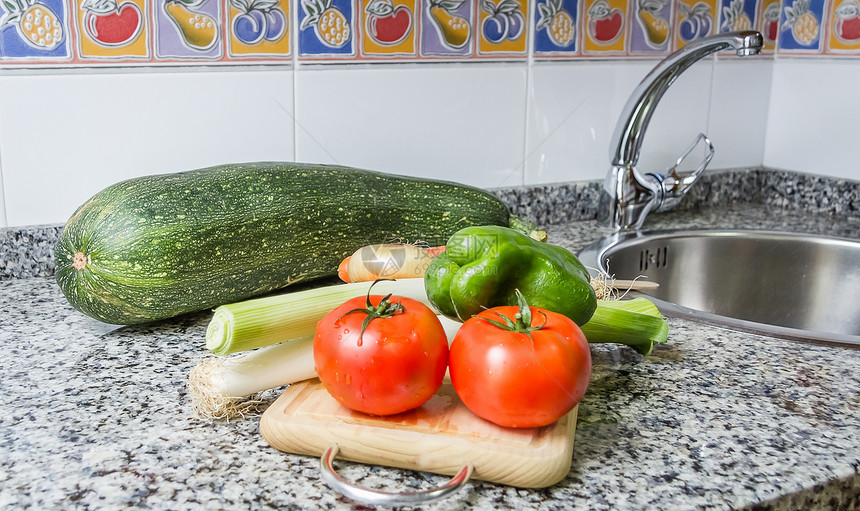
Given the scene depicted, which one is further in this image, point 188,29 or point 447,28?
point 447,28

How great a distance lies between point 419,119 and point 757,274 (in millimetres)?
696

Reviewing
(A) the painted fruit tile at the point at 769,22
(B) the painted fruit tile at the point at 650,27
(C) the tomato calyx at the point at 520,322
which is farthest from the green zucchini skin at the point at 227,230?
(A) the painted fruit tile at the point at 769,22

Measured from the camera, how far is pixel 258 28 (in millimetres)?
1150

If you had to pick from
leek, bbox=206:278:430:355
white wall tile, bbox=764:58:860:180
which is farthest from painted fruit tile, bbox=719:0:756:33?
leek, bbox=206:278:430:355

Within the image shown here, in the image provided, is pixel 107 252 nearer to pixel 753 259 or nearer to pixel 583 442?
pixel 583 442

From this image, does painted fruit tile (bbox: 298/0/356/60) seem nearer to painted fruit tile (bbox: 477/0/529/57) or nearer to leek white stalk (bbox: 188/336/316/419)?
painted fruit tile (bbox: 477/0/529/57)

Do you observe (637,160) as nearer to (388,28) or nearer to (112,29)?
(388,28)

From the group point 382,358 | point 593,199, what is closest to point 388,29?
point 593,199

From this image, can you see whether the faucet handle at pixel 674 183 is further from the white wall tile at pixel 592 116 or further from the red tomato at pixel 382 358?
the red tomato at pixel 382 358

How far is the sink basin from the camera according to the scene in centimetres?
138

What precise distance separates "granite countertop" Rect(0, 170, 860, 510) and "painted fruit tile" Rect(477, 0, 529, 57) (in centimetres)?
62

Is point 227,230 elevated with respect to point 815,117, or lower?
lower

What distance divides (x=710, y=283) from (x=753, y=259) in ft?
0.31

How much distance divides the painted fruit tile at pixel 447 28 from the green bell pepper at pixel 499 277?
2.15ft
